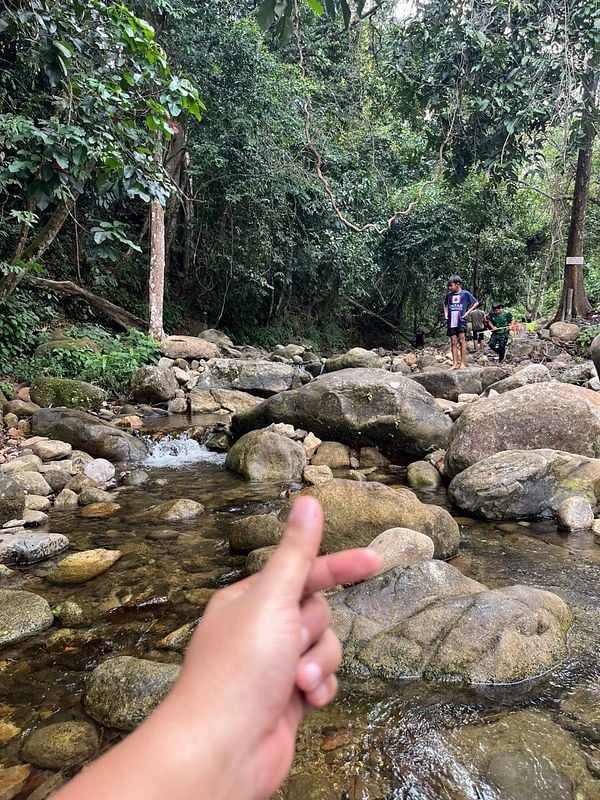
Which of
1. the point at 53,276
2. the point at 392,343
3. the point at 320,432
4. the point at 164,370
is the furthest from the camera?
the point at 392,343

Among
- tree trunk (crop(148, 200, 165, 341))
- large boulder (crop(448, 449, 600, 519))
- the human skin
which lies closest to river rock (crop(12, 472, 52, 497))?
large boulder (crop(448, 449, 600, 519))

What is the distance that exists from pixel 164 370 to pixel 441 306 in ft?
51.4

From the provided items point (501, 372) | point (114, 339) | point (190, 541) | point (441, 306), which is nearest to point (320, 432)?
point (190, 541)

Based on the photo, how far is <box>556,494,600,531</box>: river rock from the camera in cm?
453

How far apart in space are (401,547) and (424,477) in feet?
8.62

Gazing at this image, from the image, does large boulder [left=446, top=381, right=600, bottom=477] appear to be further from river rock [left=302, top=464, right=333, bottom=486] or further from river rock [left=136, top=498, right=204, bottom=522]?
river rock [left=136, top=498, right=204, bottom=522]

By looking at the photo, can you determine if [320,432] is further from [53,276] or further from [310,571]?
[53,276]

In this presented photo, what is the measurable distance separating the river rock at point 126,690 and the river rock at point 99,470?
3.94 m

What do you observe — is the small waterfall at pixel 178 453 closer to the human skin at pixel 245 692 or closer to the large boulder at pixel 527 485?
the large boulder at pixel 527 485

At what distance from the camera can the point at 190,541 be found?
4555 mm

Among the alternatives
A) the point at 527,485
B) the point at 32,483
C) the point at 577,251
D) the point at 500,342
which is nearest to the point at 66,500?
the point at 32,483

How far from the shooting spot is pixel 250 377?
37.6ft

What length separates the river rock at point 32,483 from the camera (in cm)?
557

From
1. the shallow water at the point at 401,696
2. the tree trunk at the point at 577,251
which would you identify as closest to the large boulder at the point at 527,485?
the shallow water at the point at 401,696
